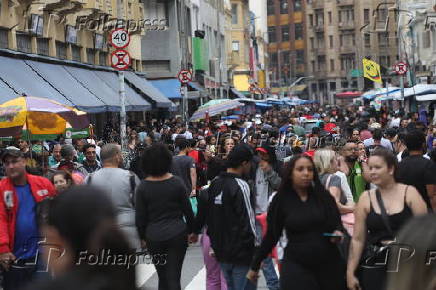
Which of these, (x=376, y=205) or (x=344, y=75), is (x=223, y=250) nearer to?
(x=376, y=205)

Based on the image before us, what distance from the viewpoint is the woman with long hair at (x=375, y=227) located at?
7.18m

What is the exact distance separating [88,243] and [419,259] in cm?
118

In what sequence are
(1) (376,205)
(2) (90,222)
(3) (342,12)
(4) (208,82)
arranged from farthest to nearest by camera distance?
(3) (342,12)
(4) (208,82)
(1) (376,205)
(2) (90,222)

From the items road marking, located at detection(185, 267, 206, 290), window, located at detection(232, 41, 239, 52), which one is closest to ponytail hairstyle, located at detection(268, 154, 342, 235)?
road marking, located at detection(185, 267, 206, 290)

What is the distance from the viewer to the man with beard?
12023 mm

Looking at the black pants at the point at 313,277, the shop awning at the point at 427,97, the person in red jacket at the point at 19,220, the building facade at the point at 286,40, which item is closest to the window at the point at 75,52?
the shop awning at the point at 427,97

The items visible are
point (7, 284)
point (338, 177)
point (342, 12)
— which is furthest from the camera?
point (342, 12)

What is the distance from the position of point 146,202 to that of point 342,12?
405 ft

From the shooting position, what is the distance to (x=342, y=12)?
130125 millimetres

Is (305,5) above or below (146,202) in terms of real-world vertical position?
above

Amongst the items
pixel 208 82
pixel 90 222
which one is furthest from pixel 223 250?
pixel 208 82

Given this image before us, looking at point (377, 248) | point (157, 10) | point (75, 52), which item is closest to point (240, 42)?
point (157, 10)

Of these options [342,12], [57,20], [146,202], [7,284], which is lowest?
[7,284]

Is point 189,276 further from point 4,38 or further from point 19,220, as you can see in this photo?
point 4,38
